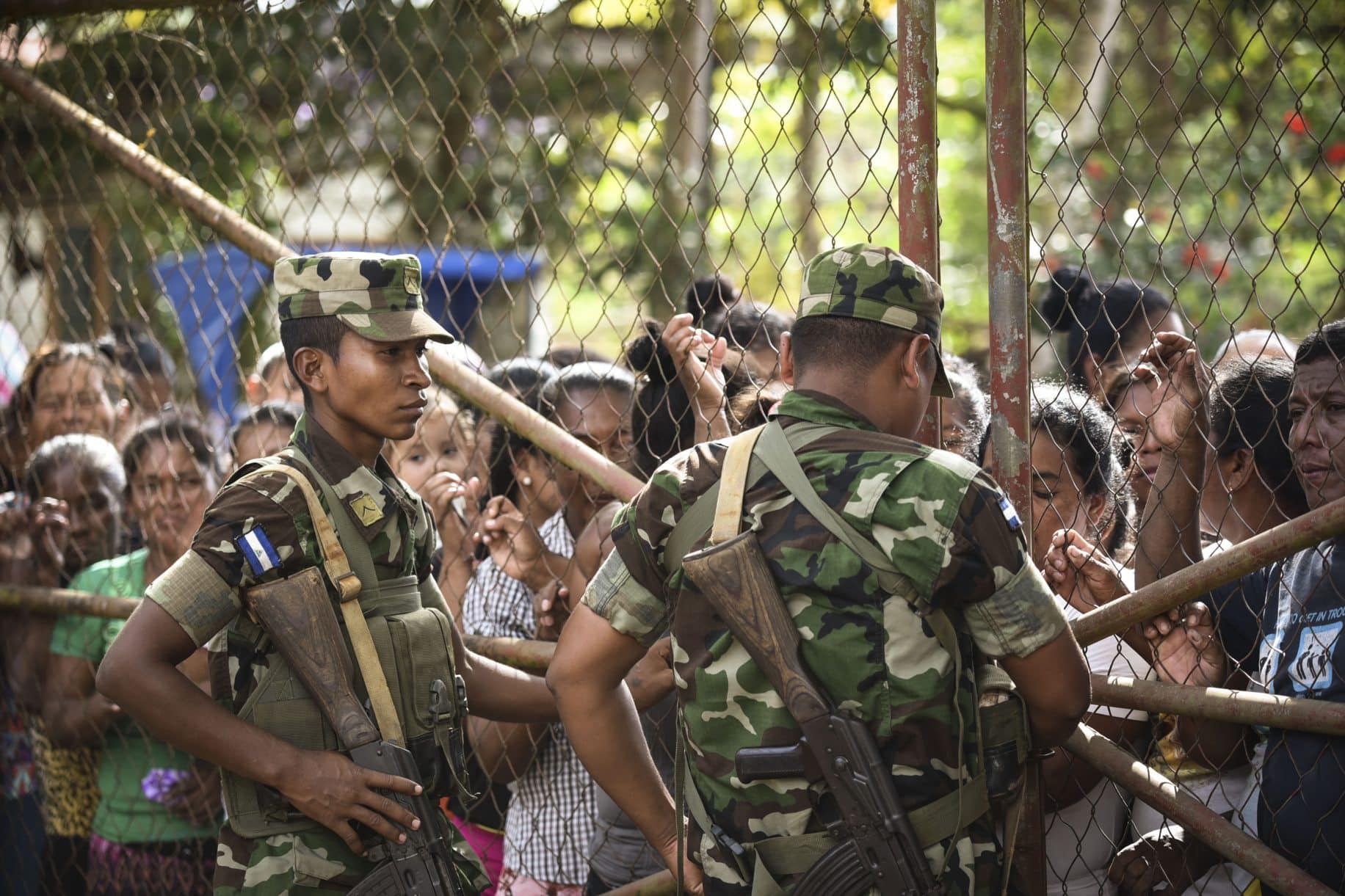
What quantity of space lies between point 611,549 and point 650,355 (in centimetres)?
69

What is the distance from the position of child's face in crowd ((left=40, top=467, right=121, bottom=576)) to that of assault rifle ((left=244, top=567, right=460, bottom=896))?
6.16ft

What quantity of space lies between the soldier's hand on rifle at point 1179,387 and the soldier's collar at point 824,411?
2.16ft

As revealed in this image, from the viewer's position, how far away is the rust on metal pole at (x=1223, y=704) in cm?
206

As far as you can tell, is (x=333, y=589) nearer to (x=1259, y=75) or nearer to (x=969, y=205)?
(x=1259, y=75)

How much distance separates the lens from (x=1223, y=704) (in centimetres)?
214

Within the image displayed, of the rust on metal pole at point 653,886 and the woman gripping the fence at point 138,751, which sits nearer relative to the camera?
the rust on metal pole at point 653,886

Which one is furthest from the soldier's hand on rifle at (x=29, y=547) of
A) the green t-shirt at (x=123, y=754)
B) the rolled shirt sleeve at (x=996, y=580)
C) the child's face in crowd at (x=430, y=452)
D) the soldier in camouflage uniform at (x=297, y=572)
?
the rolled shirt sleeve at (x=996, y=580)

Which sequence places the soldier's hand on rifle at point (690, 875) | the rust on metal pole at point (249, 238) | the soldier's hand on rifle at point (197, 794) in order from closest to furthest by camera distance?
the soldier's hand on rifle at point (690, 875)
the rust on metal pole at point (249, 238)
the soldier's hand on rifle at point (197, 794)

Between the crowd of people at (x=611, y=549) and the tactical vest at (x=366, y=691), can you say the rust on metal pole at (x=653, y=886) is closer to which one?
the crowd of people at (x=611, y=549)

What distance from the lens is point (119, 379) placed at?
12.5 feet

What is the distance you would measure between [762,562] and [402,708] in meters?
0.74

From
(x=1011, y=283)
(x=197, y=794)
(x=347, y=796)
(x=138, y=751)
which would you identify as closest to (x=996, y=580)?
(x=1011, y=283)

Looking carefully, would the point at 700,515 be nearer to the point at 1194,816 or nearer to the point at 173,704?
the point at 173,704

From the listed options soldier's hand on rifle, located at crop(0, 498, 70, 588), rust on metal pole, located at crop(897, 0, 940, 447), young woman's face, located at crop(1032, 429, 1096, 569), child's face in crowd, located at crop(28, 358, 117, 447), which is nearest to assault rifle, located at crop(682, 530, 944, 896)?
rust on metal pole, located at crop(897, 0, 940, 447)
